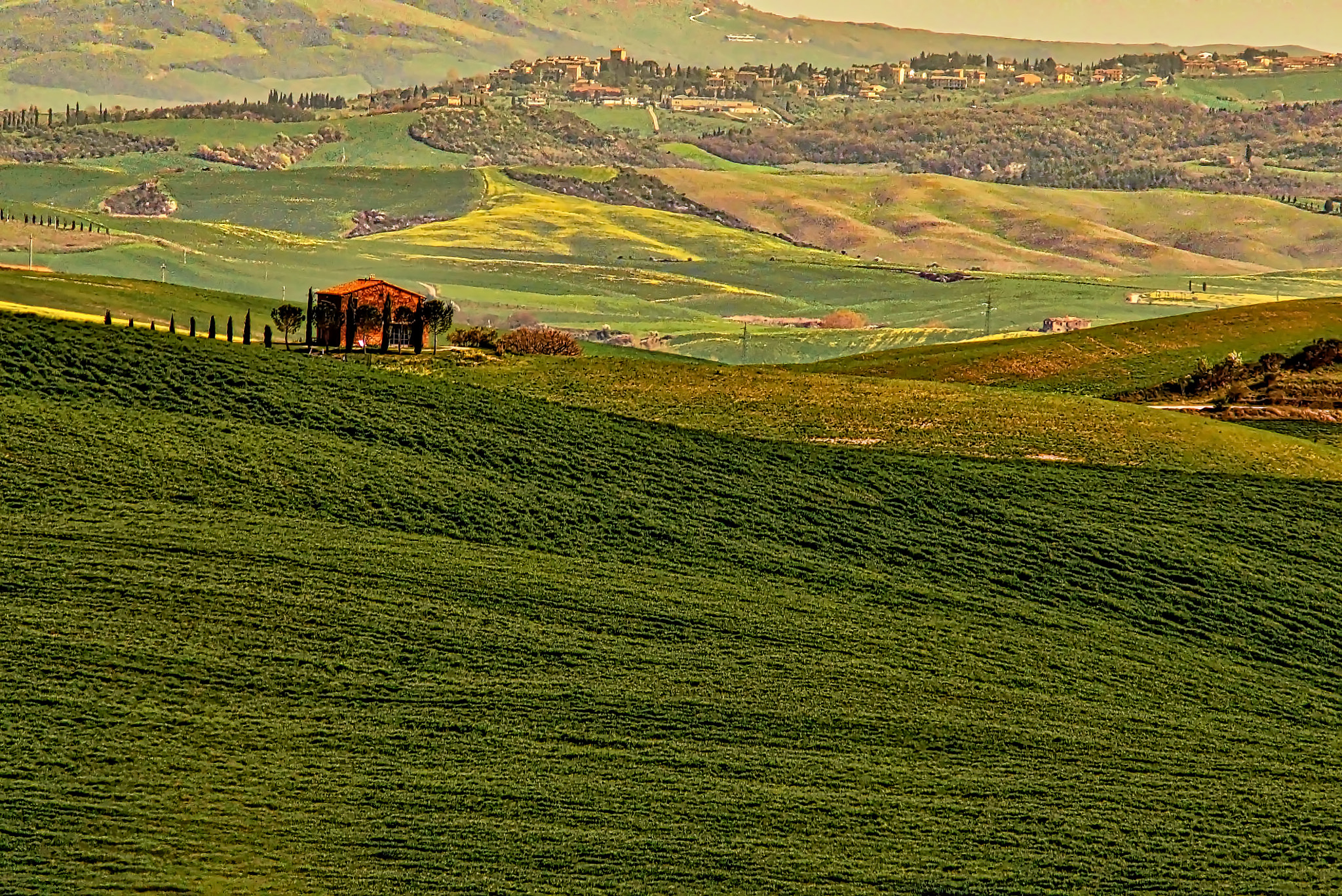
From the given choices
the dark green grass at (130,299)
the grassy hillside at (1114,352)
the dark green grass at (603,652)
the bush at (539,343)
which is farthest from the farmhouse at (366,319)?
the grassy hillside at (1114,352)

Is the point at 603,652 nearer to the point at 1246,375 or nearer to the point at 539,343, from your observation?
the point at 539,343

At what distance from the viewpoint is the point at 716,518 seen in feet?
213

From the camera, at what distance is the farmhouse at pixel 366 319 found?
84125 mm

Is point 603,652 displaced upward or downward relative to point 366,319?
downward

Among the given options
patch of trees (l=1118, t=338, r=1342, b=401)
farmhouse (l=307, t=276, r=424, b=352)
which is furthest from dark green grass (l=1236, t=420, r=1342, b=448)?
farmhouse (l=307, t=276, r=424, b=352)

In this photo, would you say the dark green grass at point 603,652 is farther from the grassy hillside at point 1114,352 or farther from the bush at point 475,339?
the grassy hillside at point 1114,352

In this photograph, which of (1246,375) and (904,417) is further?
(1246,375)

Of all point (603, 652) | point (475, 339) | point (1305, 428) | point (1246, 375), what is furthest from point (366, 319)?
point (1246, 375)

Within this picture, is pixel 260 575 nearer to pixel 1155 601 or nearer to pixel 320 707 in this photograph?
pixel 320 707

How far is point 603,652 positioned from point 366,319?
37.0 metres

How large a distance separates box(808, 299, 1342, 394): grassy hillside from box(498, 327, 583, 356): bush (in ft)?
59.1

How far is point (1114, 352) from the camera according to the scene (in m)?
114

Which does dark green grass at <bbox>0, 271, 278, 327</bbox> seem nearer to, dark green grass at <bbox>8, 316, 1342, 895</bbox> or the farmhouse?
the farmhouse

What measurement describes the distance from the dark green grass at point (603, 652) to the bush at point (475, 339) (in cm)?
958
